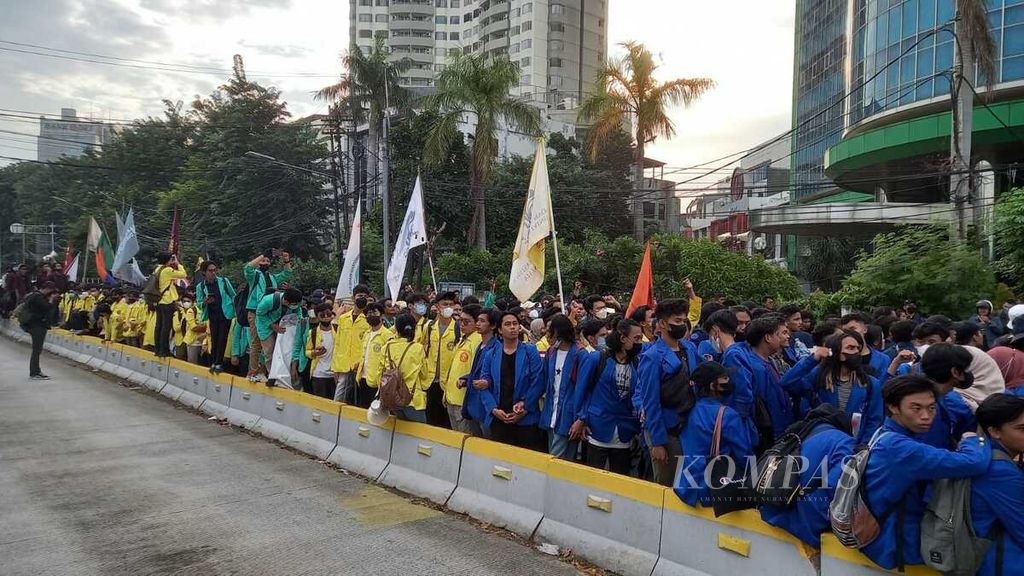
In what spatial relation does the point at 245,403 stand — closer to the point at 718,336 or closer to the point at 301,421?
the point at 301,421

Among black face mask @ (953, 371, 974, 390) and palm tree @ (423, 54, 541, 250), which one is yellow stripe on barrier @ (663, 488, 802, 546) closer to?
black face mask @ (953, 371, 974, 390)

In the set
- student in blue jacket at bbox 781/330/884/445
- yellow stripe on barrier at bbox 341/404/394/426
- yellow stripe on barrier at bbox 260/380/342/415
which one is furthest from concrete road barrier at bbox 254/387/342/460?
student in blue jacket at bbox 781/330/884/445

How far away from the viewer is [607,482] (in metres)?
5.50

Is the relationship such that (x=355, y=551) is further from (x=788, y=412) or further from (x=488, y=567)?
(x=788, y=412)

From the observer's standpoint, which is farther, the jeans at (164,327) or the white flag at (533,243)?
the jeans at (164,327)

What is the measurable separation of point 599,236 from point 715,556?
24.5m

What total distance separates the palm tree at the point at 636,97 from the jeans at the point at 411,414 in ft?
71.6

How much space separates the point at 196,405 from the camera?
1198 centimetres

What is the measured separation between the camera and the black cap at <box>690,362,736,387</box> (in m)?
4.73

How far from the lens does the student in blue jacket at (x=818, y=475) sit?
3967 mm

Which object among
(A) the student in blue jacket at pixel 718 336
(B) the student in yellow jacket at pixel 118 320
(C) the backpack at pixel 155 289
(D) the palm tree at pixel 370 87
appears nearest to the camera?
(A) the student in blue jacket at pixel 718 336

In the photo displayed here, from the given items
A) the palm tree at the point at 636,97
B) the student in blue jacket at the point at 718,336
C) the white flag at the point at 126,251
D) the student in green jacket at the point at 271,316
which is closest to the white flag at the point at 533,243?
the student in green jacket at the point at 271,316

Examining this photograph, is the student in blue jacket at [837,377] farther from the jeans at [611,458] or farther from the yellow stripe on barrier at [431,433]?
the yellow stripe on barrier at [431,433]

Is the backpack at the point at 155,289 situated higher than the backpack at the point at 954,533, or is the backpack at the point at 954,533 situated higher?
the backpack at the point at 155,289
